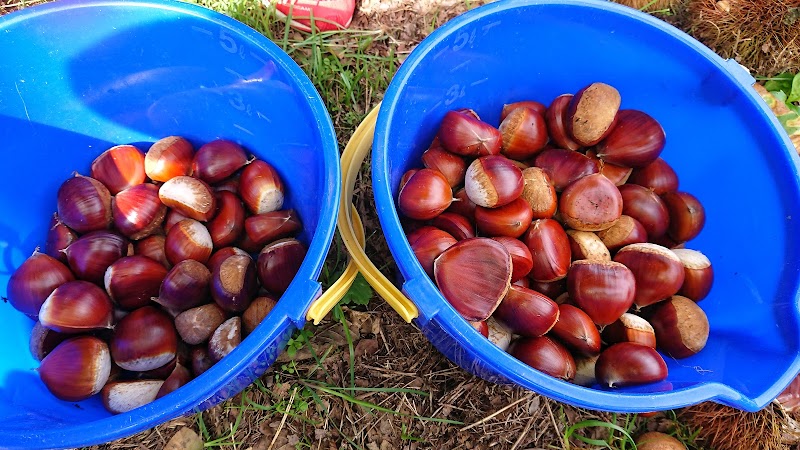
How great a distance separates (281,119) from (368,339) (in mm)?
841

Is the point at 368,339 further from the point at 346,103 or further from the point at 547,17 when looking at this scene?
the point at 547,17

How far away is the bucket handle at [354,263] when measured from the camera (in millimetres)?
1354

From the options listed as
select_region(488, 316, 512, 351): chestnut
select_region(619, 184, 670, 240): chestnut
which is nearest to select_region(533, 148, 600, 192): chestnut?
select_region(619, 184, 670, 240): chestnut

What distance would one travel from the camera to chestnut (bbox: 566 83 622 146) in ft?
5.65

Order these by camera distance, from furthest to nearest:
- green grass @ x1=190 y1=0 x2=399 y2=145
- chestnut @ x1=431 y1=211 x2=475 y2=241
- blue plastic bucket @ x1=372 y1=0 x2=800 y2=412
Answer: green grass @ x1=190 y1=0 x2=399 y2=145 < chestnut @ x1=431 y1=211 x2=475 y2=241 < blue plastic bucket @ x1=372 y1=0 x2=800 y2=412

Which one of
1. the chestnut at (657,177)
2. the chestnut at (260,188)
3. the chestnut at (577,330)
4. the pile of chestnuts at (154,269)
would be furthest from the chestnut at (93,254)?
the chestnut at (657,177)

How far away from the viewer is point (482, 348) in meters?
1.25

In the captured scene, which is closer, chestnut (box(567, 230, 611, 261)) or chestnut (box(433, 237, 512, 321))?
chestnut (box(433, 237, 512, 321))

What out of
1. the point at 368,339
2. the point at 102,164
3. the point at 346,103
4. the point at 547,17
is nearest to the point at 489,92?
the point at 547,17

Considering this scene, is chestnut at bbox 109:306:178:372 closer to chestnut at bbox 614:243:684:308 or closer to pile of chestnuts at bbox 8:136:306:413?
pile of chestnuts at bbox 8:136:306:413

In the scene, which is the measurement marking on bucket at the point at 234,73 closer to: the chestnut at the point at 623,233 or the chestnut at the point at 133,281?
the chestnut at the point at 133,281

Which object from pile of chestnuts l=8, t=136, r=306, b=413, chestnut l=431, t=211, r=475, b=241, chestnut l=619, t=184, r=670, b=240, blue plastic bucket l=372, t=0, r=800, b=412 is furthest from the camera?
chestnut l=619, t=184, r=670, b=240

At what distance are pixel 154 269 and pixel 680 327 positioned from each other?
158 cm

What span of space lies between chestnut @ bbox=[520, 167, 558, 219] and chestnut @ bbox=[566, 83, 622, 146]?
20cm
